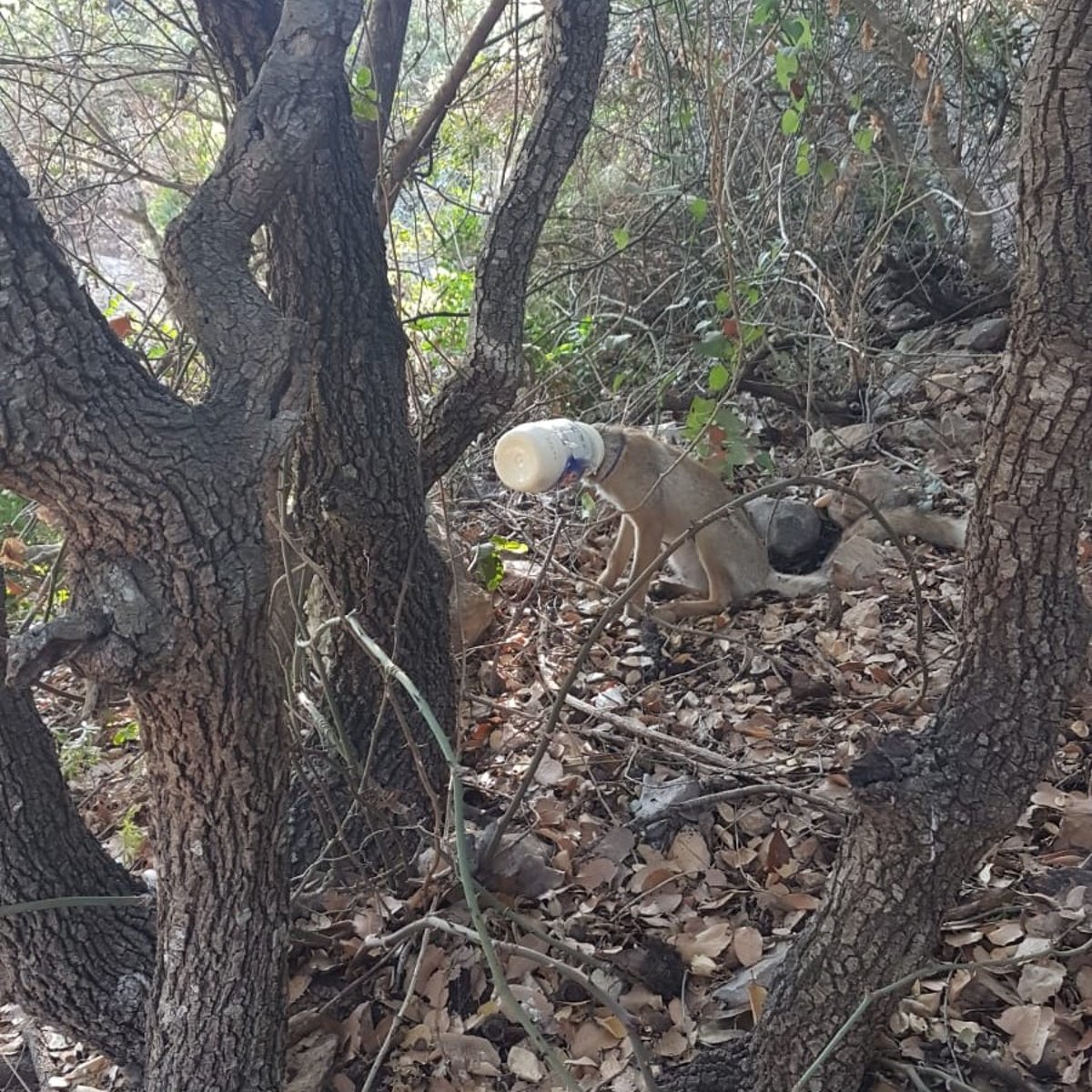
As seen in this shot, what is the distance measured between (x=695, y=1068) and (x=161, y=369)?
2880 millimetres

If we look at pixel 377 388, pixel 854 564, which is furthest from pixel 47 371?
pixel 854 564

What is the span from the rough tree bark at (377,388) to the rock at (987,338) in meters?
4.14

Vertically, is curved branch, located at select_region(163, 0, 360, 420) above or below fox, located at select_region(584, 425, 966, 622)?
above

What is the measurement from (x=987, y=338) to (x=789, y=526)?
2193mm

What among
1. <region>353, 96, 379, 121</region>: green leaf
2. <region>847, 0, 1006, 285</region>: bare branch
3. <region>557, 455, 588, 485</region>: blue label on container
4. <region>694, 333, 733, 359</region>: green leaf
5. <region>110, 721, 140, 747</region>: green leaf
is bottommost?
<region>110, 721, 140, 747</region>: green leaf

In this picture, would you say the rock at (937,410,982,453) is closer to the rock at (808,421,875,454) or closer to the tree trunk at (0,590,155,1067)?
the rock at (808,421,875,454)

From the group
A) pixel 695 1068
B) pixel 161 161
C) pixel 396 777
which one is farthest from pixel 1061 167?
pixel 161 161

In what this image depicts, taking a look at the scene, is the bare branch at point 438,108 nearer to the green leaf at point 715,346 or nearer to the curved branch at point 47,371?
the green leaf at point 715,346

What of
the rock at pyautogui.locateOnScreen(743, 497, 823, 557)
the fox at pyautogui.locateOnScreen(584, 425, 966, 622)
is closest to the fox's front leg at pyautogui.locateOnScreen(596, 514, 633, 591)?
the fox at pyautogui.locateOnScreen(584, 425, 966, 622)

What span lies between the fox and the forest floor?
0.55 meters

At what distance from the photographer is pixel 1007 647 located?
7.20 ft

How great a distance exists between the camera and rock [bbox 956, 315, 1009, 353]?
672 centimetres

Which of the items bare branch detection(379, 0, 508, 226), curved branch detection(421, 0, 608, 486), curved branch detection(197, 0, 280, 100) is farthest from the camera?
bare branch detection(379, 0, 508, 226)

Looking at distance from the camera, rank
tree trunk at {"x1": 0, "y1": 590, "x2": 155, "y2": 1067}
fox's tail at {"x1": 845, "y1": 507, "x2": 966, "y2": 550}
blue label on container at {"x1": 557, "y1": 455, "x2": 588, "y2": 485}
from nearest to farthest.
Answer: tree trunk at {"x1": 0, "y1": 590, "x2": 155, "y2": 1067} < blue label on container at {"x1": 557, "y1": 455, "x2": 588, "y2": 485} < fox's tail at {"x1": 845, "y1": 507, "x2": 966, "y2": 550}
